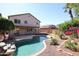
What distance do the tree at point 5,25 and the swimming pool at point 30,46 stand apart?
33 centimetres

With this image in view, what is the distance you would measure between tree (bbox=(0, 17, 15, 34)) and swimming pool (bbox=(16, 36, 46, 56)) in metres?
0.33

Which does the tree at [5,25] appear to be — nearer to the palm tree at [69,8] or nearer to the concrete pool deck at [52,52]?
the concrete pool deck at [52,52]

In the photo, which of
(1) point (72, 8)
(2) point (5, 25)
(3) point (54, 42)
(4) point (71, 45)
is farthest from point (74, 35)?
(2) point (5, 25)

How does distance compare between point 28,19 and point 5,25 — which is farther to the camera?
point 28,19

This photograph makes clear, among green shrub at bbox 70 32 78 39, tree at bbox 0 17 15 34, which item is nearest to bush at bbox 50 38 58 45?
green shrub at bbox 70 32 78 39

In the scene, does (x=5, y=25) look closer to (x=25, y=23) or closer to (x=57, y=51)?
(x=25, y=23)

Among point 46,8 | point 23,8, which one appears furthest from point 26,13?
point 46,8

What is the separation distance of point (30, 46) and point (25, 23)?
43cm

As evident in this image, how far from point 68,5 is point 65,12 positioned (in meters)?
0.14

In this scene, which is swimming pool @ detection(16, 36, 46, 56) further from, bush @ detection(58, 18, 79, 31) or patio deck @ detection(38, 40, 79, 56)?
bush @ detection(58, 18, 79, 31)

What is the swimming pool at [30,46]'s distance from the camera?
3.40m

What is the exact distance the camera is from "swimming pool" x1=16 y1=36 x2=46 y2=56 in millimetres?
3404

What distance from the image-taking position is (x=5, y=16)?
3.42 meters

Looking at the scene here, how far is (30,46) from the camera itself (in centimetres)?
348
